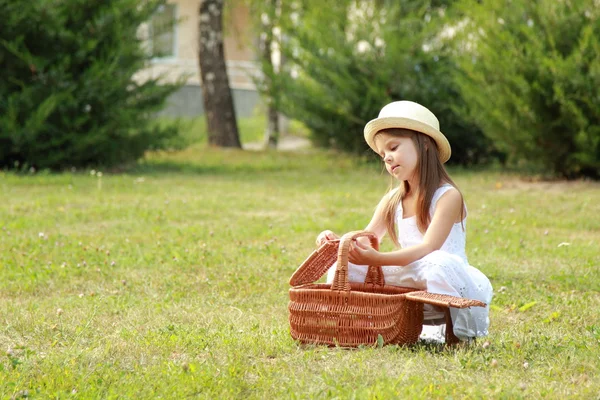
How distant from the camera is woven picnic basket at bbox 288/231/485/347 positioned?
425 cm

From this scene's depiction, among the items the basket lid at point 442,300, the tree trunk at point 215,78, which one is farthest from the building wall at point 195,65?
Answer: the basket lid at point 442,300

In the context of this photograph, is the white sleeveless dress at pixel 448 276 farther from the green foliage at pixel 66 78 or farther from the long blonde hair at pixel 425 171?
the green foliage at pixel 66 78

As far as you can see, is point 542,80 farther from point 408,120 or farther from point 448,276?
point 448,276

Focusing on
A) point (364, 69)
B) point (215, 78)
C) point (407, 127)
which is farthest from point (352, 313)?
point (215, 78)

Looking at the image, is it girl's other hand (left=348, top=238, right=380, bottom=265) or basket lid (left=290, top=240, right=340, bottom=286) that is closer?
girl's other hand (left=348, top=238, right=380, bottom=265)

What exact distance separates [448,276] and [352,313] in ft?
1.58

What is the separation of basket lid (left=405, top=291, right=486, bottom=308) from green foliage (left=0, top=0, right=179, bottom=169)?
901cm

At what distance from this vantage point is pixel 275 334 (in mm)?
4648

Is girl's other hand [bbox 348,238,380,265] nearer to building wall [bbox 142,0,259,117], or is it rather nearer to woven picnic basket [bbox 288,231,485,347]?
woven picnic basket [bbox 288,231,485,347]

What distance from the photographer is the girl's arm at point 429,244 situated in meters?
4.34

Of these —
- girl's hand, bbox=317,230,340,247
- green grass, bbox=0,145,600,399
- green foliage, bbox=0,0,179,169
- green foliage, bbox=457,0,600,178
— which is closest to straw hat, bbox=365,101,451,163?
girl's hand, bbox=317,230,340,247

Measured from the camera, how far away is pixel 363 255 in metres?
4.30

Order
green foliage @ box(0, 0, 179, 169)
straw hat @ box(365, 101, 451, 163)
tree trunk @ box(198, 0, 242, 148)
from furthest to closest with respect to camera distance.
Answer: tree trunk @ box(198, 0, 242, 148)
green foliage @ box(0, 0, 179, 169)
straw hat @ box(365, 101, 451, 163)

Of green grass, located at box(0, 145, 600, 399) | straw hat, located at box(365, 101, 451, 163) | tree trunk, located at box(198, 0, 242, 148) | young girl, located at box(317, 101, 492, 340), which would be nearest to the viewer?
green grass, located at box(0, 145, 600, 399)
